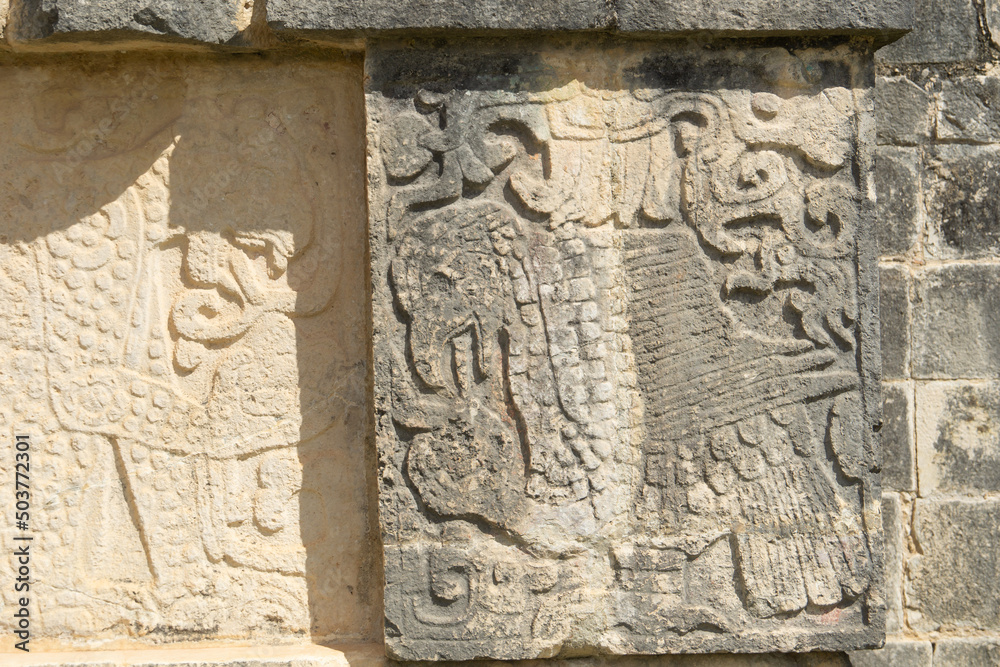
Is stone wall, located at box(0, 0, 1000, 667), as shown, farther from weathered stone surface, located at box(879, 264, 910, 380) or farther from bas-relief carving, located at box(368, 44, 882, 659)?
weathered stone surface, located at box(879, 264, 910, 380)

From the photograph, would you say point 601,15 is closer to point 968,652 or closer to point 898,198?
point 898,198

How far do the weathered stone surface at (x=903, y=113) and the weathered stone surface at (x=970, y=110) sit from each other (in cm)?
4

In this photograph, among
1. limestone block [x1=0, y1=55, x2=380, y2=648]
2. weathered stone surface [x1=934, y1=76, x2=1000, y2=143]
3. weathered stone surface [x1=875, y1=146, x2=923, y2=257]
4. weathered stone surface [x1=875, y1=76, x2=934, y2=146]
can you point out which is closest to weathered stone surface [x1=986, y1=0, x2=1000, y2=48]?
weathered stone surface [x1=934, y1=76, x2=1000, y2=143]

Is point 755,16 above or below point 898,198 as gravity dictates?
above

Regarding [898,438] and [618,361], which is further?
[898,438]

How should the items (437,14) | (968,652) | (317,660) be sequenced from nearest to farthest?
(437,14), (317,660), (968,652)

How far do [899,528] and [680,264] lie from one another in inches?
41.8

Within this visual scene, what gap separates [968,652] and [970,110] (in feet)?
5.19

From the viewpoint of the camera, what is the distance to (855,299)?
2018 mm

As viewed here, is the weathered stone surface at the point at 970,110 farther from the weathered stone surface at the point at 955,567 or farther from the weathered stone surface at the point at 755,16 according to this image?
the weathered stone surface at the point at 955,567

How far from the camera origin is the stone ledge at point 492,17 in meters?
1.93

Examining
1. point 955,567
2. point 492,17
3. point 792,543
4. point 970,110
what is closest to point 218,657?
point 792,543

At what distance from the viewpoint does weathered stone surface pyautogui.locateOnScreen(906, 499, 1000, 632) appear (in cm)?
229

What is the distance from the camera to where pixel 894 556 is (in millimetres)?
2307
